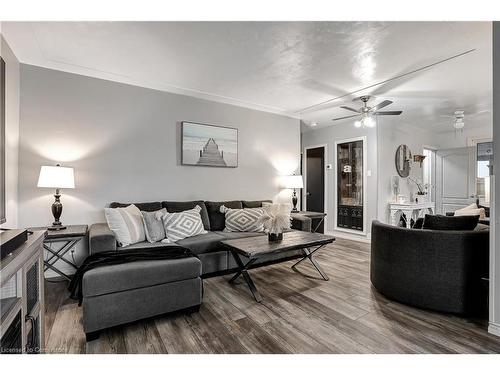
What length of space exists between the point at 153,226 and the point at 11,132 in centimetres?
169

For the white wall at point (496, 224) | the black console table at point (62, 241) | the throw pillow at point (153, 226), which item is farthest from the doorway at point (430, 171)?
the black console table at point (62, 241)

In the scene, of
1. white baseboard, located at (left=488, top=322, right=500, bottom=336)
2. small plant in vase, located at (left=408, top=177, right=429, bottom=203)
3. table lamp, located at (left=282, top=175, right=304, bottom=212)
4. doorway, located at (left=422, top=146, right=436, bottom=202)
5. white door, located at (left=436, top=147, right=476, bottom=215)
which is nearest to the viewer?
white baseboard, located at (left=488, top=322, right=500, bottom=336)

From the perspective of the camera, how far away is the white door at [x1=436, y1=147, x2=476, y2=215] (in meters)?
5.78

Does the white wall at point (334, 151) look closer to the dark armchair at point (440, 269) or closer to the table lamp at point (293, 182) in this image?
the table lamp at point (293, 182)

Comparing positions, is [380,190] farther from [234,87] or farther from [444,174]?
[234,87]

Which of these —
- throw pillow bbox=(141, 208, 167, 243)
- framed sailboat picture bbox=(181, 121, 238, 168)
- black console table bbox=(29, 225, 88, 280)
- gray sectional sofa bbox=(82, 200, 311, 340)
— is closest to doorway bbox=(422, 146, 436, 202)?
framed sailboat picture bbox=(181, 121, 238, 168)

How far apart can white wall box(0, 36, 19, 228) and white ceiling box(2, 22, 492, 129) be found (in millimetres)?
178

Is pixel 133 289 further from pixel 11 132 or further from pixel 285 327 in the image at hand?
pixel 11 132

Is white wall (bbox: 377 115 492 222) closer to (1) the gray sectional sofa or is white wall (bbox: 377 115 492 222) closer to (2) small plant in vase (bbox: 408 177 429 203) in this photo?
(2) small plant in vase (bbox: 408 177 429 203)

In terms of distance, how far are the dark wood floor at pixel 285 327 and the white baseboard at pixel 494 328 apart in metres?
0.04

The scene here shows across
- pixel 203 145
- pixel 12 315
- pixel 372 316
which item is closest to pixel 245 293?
pixel 372 316

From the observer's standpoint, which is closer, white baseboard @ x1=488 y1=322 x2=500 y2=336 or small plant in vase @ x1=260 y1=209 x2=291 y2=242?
white baseboard @ x1=488 y1=322 x2=500 y2=336

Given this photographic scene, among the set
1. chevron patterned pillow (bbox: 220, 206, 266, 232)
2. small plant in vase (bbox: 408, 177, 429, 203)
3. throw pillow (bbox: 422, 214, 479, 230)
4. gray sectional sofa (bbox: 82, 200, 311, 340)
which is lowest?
gray sectional sofa (bbox: 82, 200, 311, 340)
